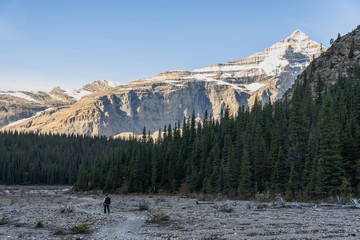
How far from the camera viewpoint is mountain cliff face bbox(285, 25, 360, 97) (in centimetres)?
13562

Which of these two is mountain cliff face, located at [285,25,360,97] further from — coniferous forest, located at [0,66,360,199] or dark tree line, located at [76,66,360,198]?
dark tree line, located at [76,66,360,198]

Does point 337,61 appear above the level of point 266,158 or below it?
above

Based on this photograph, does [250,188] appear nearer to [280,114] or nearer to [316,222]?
[280,114]

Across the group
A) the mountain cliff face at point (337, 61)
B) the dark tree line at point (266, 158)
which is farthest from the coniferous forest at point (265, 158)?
the mountain cliff face at point (337, 61)

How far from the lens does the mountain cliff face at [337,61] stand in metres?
136

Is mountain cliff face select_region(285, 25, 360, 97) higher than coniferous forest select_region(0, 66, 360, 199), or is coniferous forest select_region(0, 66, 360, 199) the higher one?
mountain cliff face select_region(285, 25, 360, 97)

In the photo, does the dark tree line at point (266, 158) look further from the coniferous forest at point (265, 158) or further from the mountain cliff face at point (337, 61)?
the mountain cliff face at point (337, 61)

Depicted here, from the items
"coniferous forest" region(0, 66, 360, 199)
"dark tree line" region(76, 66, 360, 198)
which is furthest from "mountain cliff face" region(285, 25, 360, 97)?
"dark tree line" region(76, 66, 360, 198)

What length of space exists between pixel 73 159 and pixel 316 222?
184295 mm

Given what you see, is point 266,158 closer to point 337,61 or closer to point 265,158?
point 265,158

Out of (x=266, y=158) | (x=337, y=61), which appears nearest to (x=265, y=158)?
(x=266, y=158)

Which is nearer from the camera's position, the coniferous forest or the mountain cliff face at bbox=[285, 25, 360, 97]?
the coniferous forest

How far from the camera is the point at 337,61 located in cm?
14462

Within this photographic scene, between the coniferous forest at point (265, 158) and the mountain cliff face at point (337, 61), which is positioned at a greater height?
the mountain cliff face at point (337, 61)
